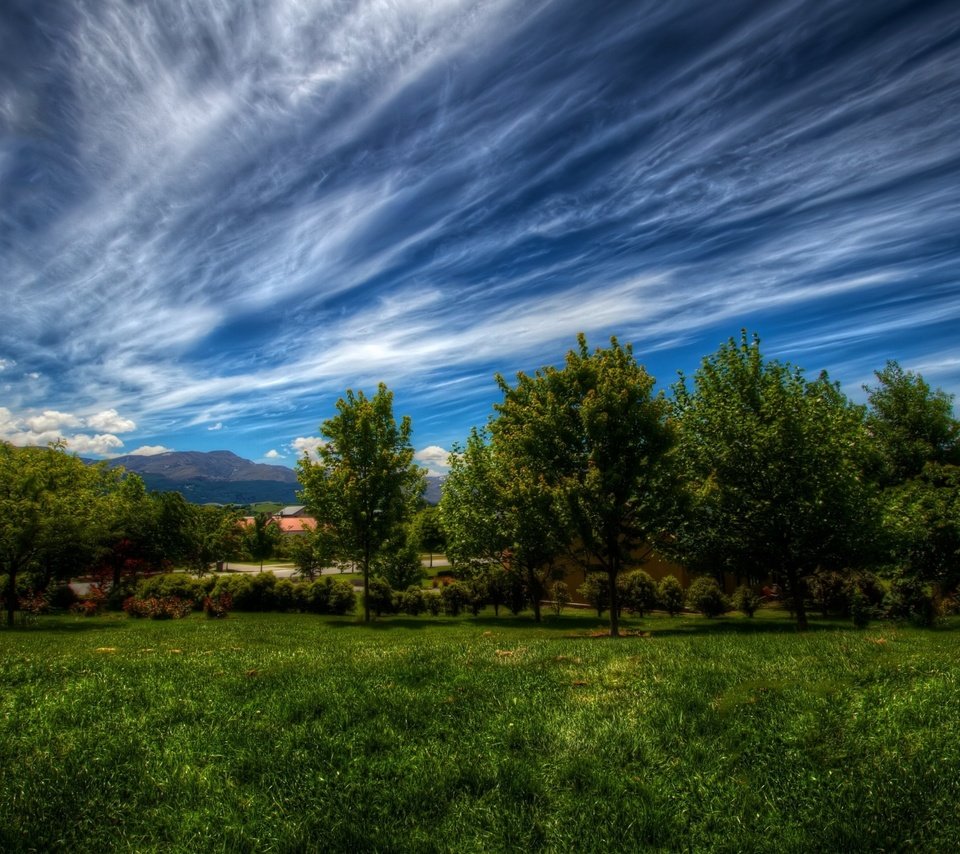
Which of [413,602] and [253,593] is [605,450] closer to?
[413,602]

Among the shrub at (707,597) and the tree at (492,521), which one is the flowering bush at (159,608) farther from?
the shrub at (707,597)

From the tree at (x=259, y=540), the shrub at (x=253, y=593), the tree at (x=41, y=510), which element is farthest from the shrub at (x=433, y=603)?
the tree at (x=259, y=540)

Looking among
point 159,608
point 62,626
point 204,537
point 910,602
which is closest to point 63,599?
point 159,608

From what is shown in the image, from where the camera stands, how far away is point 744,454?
2038cm

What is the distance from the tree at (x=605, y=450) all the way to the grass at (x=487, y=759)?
9529 mm

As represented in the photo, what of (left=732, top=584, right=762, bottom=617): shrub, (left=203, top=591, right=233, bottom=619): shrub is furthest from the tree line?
(left=203, top=591, right=233, bottom=619): shrub

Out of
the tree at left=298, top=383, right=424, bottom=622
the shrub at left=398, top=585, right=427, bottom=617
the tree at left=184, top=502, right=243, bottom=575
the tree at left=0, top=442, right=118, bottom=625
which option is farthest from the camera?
the tree at left=184, top=502, right=243, bottom=575

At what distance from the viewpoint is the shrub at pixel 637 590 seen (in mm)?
32438

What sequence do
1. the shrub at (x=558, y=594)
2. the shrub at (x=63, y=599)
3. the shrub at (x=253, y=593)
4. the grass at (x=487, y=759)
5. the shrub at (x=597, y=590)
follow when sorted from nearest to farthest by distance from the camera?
the grass at (x=487, y=759) < the shrub at (x=597, y=590) < the shrub at (x=63, y=599) < the shrub at (x=253, y=593) < the shrub at (x=558, y=594)

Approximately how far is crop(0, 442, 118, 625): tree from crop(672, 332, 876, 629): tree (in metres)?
26.5

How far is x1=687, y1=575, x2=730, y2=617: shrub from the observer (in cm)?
2923

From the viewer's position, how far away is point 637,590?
32.4 m

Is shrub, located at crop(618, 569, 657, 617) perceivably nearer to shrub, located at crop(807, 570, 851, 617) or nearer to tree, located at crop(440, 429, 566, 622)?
tree, located at crop(440, 429, 566, 622)

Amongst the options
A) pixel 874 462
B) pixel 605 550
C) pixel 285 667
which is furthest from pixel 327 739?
pixel 874 462
